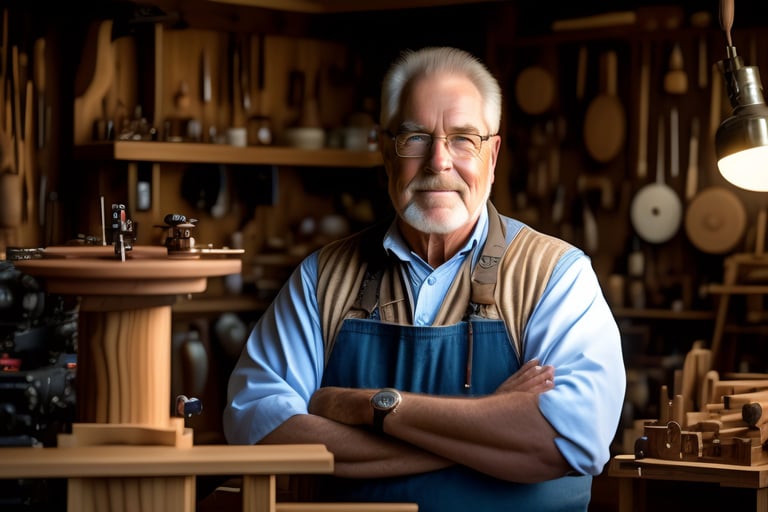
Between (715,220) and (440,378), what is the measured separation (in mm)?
3798

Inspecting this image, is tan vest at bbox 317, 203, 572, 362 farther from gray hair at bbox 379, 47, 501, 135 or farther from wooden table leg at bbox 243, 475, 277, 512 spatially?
wooden table leg at bbox 243, 475, 277, 512

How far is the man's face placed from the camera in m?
2.96

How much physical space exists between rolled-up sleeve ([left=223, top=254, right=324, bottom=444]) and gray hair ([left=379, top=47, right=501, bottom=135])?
1.66ft

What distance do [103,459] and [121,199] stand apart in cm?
414

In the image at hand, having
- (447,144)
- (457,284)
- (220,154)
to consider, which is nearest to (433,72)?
Result: (447,144)

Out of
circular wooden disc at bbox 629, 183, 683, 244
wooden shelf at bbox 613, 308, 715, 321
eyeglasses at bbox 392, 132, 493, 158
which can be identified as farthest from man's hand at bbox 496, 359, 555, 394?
circular wooden disc at bbox 629, 183, 683, 244

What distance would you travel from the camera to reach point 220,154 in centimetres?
604

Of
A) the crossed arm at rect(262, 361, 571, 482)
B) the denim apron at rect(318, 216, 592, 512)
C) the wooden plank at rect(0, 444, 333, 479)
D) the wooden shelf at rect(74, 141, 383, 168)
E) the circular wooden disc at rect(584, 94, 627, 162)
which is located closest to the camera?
the wooden plank at rect(0, 444, 333, 479)

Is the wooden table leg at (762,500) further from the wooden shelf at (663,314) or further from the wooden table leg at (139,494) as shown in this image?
the wooden shelf at (663,314)

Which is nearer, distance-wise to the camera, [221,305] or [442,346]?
[442,346]

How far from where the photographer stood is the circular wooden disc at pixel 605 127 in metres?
6.51

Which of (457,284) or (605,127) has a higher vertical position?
(605,127)

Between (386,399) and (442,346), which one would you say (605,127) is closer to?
(442,346)

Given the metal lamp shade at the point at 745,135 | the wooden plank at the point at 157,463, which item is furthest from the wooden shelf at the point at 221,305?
the wooden plank at the point at 157,463
